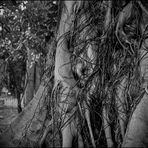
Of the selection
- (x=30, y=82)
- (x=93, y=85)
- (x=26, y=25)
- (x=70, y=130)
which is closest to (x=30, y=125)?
(x=70, y=130)

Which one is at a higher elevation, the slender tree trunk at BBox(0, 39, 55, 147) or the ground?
the slender tree trunk at BBox(0, 39, 55, 147)

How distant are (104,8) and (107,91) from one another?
128 centimetres

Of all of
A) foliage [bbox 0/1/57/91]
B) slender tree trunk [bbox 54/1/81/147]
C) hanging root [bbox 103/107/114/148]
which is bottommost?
hanging root [bbox 103/107/114/148]

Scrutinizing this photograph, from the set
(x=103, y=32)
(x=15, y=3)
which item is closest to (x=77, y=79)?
(x=103, y=32)

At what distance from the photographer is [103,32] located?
219 centimetres

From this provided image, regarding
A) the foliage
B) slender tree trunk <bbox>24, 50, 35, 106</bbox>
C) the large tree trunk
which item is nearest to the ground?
slender tree trunk <bbox>24, 50, 35, 106</bbox>

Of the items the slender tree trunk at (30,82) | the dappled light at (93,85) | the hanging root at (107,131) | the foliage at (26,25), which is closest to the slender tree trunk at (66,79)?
the dappled light at (93,85)

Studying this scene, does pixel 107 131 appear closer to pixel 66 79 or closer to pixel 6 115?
pixel 66 79

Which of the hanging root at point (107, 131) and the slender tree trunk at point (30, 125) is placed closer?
the hanging root at point (107, 131)


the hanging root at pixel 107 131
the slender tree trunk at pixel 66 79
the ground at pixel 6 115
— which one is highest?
the slender tree trunk at pixel 66 79

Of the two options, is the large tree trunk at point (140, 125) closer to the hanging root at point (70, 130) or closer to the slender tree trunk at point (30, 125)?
the hanging root at point (70, 130)

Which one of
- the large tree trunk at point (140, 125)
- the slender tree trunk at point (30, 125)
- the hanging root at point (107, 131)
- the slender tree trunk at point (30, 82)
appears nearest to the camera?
the large tree trunk at point (140, 125)

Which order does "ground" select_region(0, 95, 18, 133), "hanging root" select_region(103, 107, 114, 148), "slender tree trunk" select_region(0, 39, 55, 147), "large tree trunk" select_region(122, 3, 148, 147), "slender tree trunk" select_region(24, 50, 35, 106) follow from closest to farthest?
"large tree trunk" select_region(122, 3, 148, 147)
"hanging root" select_region(103, 107, 114, 148)
"slender tree trunk" select_region(0, 39, 55, 147)
"ground" select_region(0, 95, 18, 133)
"slender tree trunk" select_region(24, 50, 35, 106)

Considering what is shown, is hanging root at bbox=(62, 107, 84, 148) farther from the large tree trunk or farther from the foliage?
the foliage
